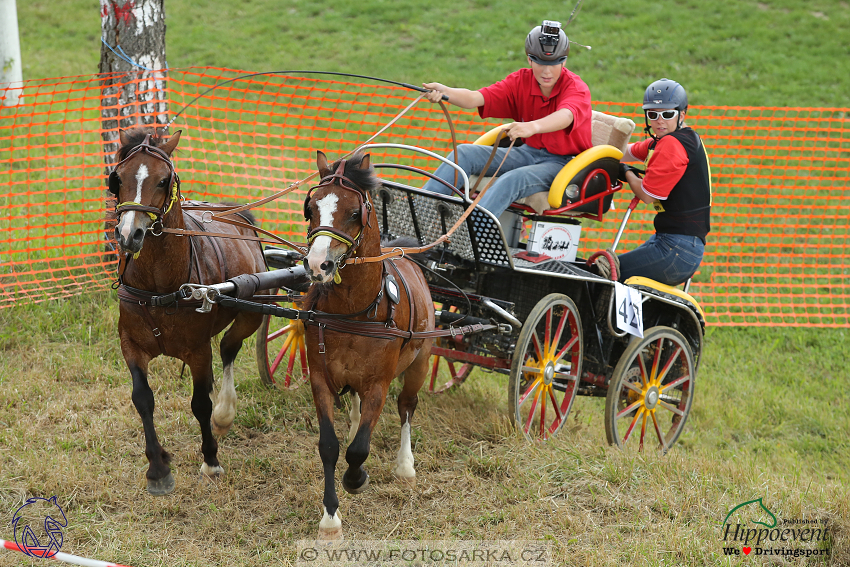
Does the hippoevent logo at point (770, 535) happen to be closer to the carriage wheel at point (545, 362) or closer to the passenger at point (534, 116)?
the carriage wheel at point (545, 362)

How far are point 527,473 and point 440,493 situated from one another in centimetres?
52

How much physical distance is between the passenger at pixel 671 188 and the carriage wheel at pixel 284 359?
238cm

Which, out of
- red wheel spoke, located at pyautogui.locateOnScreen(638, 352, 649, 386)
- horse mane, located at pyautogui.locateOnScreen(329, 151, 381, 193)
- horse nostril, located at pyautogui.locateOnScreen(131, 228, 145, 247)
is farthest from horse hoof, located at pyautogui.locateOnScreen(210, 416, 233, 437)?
red wheel spoke, located at pyautogui.locateOnScreen(638, 352, 649, 386)

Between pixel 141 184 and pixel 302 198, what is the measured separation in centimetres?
593

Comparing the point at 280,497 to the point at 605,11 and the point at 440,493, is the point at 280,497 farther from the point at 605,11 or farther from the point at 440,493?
the point at 605,11

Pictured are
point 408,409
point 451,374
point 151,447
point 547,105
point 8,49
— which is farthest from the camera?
point 8,49

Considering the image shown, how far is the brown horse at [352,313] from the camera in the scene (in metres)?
3.28

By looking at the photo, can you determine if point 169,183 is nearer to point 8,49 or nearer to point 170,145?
point 170,145

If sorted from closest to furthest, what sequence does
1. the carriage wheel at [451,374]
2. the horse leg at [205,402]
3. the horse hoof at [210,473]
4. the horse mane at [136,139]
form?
1. the horse mane at [136,139]
2. the horse leg at [205,402]
3. the horse hoof at [210,473]
4. the carriage wheel at [451,374]

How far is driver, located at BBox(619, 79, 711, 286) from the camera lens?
5.00m

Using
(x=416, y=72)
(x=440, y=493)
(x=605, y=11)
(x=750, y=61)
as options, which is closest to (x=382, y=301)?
(x=440, y=493)

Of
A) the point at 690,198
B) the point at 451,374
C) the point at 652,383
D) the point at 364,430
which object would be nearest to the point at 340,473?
the point at 364,430

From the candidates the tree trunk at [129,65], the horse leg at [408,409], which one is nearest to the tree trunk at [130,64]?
the tree trunk at [129,65]

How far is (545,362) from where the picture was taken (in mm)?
4926
